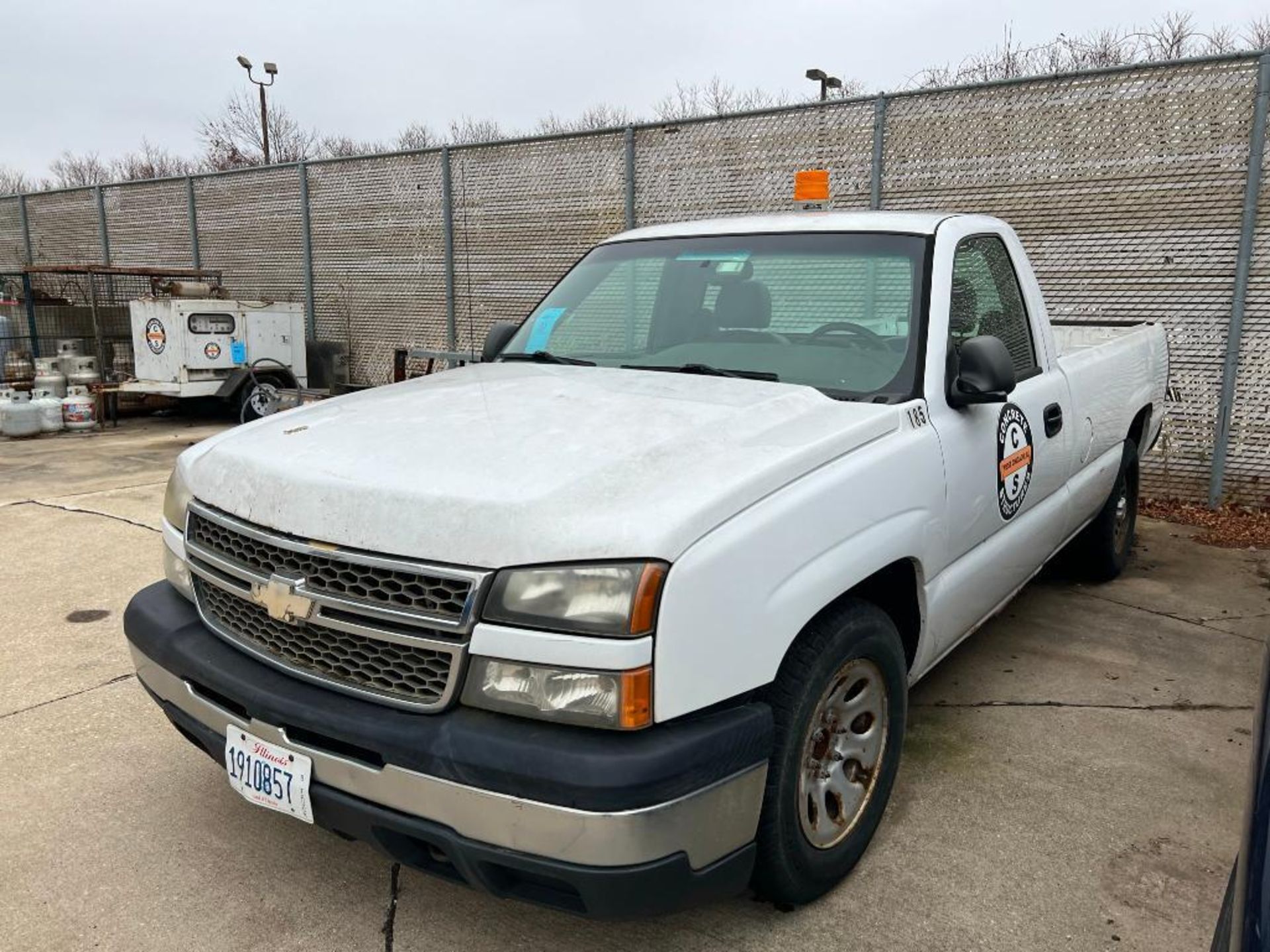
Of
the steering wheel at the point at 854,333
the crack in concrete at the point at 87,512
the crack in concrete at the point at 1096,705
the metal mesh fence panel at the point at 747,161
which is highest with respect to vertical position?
the metal mesh fence panel at the point at 747,161

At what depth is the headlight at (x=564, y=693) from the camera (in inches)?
72.5

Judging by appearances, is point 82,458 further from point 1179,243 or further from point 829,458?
point 1179,243

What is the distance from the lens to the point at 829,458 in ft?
7.74

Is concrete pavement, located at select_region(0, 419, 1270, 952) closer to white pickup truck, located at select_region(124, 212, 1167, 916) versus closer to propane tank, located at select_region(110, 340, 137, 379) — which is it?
white pickup truck, located at select_region(124, 212, 1167, 916)

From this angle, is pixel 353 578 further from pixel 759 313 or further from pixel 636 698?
pixel 759 313

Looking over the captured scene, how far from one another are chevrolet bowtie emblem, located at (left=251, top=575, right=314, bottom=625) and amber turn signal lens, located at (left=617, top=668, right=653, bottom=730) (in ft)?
2.57

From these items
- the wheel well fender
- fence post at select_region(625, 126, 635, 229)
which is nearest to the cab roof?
the wheel well fender

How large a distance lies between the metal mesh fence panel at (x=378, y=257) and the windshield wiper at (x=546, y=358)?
307 inches

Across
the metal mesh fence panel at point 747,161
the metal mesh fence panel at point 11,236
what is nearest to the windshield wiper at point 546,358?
the metal mesh fence panel at point 747,161

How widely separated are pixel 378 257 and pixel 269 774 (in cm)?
1039

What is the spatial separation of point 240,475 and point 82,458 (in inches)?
309

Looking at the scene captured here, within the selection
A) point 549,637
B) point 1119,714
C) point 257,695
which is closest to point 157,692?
point 257,695

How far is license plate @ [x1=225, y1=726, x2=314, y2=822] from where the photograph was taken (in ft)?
7.02

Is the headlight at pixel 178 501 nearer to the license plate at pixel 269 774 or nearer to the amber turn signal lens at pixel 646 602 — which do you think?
the license plate at pixel 269 774
